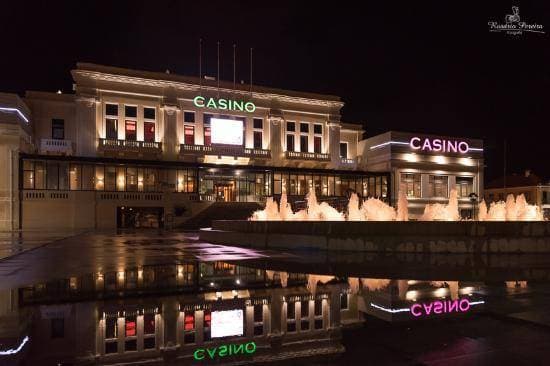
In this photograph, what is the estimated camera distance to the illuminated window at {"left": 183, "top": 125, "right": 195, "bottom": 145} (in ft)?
187

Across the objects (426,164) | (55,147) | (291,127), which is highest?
(291,127)

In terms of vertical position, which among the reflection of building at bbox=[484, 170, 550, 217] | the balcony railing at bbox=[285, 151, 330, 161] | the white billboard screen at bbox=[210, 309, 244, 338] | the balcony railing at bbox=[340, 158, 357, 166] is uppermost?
the balcony railing at bbox=[285, 151, 330, 161]

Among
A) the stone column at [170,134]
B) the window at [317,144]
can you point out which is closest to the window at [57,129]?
the stone column at [170,134]

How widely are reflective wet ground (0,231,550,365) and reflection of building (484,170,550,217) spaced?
82.5m

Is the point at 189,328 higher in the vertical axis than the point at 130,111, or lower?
lower

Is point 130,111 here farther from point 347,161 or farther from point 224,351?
point 224,351

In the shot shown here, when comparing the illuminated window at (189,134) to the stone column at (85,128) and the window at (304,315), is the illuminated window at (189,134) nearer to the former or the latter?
the stone column at (85,128)

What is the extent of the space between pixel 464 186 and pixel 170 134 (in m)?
46.3

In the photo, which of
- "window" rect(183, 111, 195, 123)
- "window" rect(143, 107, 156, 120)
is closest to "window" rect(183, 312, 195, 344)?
"window" rect(143, 107, 156, 120)

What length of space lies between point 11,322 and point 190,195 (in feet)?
148

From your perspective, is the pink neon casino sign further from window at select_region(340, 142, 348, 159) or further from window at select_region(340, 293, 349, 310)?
window at select_region(340, 142, 348, 159)

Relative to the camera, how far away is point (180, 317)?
677 centimetres

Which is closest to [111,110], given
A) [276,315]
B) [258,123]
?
[258,123]

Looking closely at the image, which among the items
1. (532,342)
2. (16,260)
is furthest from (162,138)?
(532,342)
